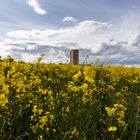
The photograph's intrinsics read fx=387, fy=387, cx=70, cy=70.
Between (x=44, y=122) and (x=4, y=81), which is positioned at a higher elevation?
(x=4, y=81)

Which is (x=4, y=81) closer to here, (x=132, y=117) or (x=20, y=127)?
(x=20, y=127)

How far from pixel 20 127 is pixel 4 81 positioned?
65 cm

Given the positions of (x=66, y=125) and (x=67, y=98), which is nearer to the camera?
(x=66, y=125)

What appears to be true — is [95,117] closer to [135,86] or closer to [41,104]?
[41,104]

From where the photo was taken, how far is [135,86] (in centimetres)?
1020

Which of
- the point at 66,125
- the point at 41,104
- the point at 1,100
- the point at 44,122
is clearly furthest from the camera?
the point at 41,104

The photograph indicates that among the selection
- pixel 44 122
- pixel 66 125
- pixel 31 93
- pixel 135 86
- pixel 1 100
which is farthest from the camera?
pixel 135 86

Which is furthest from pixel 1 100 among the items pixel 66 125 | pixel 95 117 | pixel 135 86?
pixel 135 86

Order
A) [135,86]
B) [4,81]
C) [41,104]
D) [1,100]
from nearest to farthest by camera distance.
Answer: [1,100], [4,81], [41,104], [135,86]

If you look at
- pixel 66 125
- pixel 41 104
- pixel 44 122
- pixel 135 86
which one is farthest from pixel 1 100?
pixel 135 86

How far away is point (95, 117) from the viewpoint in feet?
18.6

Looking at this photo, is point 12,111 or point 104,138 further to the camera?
point 12,111

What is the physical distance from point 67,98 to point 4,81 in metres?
1.00

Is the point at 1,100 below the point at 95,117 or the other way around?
the other way around
